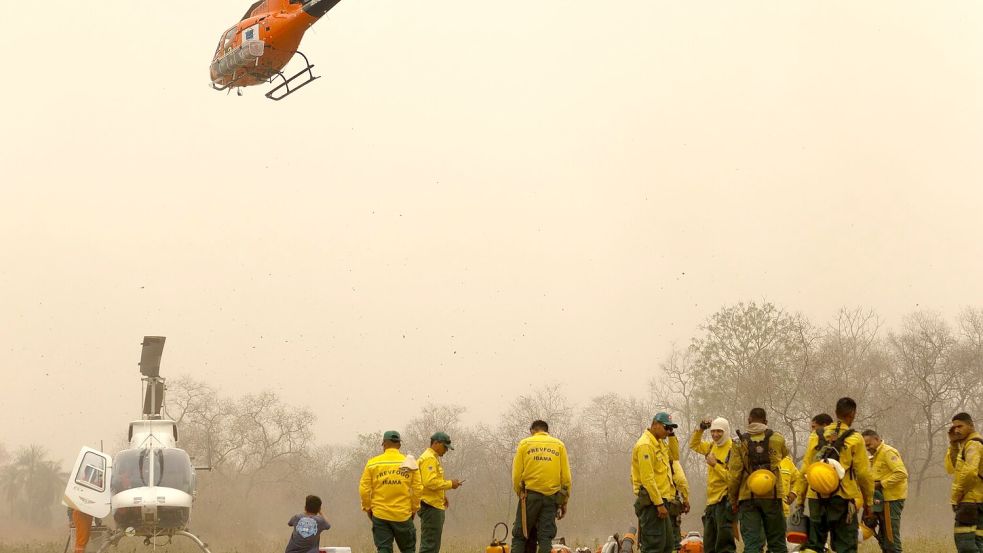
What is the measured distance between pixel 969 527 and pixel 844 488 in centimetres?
174

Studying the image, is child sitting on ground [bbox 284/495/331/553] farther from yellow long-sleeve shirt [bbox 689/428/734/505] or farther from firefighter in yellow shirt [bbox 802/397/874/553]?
firefighter in yellow shirt [bbox 802/397/874/553]

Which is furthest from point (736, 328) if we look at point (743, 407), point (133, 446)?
point (133, 446)

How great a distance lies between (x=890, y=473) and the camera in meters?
14.5

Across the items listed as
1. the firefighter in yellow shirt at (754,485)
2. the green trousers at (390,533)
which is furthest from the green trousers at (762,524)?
the green trousers at (390,533)

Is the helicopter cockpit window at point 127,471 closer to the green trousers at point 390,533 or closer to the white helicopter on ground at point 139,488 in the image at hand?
the white helicopter on ground at point 139,488

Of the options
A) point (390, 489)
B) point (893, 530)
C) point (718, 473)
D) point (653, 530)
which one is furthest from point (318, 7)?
point (893, 530)

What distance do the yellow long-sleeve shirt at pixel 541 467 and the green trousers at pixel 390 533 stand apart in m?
1.56

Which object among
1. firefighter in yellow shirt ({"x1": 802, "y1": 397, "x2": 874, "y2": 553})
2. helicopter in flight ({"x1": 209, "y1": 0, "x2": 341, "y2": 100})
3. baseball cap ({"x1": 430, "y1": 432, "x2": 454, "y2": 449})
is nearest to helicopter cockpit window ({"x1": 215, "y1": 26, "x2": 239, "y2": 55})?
helicopter in flight ({"x1": 209, "y1": 0, "x2": 341, "y2": 100})

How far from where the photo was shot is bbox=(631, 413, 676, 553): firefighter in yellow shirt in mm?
13062

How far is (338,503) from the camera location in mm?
43125

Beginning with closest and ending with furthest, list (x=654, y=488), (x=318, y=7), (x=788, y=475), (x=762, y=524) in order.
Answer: (x=762, y=524) < (x=654, y=488) < (x=788, y=475) < (x=318, y=7)

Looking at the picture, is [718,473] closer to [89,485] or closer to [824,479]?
[824,479]

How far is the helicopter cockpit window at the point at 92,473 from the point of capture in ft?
69.6

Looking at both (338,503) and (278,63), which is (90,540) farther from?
(338,503)
